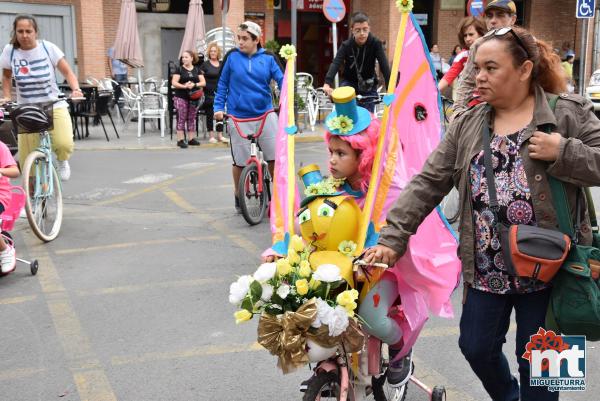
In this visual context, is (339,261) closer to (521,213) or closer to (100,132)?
(521,213)

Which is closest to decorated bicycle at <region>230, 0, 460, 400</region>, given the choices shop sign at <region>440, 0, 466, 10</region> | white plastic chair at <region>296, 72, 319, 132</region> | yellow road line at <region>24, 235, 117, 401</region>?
yellow road line at <region>24, 235, 117, 401</region>

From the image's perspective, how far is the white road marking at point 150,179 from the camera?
10469 millimetres

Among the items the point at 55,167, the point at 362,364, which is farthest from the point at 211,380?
the point at 55,167

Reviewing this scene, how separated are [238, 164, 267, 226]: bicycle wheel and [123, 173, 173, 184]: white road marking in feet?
10.0

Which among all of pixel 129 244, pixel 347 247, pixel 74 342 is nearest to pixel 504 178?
pixel 347 247

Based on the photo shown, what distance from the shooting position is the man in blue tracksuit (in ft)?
25.0

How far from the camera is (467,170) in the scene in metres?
2.81

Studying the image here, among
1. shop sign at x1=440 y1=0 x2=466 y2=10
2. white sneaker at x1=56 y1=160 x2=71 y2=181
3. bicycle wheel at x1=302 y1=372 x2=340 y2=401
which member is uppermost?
shop sign at x1=440 y1=0 x2=466 y2=10

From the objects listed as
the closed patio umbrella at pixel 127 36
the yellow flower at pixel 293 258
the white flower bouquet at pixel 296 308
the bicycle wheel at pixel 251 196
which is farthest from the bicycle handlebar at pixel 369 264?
the closed patio umbrella at pixel 127 36

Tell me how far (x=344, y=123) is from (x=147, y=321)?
235cm

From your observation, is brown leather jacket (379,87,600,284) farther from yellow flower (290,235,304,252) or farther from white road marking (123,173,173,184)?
white road marking (123,173,173,184)

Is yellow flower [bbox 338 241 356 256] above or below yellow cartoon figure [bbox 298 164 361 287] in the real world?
below

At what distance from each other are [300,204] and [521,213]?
3.28 ft

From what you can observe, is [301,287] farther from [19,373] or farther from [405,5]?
[19,373]
